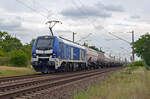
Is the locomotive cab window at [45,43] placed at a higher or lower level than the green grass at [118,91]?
higher

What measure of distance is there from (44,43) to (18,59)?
16085 mm

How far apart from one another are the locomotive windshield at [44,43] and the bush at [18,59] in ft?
47.1

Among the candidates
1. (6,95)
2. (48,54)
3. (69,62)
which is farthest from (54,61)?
(6,95)

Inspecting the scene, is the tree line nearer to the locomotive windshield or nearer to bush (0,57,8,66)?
bush (0,57,8,66)

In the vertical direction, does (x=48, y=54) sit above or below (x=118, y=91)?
above

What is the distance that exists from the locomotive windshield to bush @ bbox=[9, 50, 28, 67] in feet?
A: 47.1

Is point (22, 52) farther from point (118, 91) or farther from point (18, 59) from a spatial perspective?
point (118, 91)

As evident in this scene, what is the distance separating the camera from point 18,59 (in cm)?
3812

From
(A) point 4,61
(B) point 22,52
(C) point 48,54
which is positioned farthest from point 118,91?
(A) point 4,61

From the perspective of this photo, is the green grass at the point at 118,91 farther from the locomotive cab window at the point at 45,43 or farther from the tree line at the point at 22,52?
the tree line at the point at 22,52

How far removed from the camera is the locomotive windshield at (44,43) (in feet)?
75.1

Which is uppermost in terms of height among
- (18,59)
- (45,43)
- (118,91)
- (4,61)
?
(45,43)

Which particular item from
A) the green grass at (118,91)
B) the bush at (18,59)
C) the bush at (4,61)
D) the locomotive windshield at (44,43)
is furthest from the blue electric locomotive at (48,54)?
the bush at (4,61)

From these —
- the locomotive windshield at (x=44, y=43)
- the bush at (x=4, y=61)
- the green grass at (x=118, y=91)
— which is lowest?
the green grass at (x=118, y=91)
